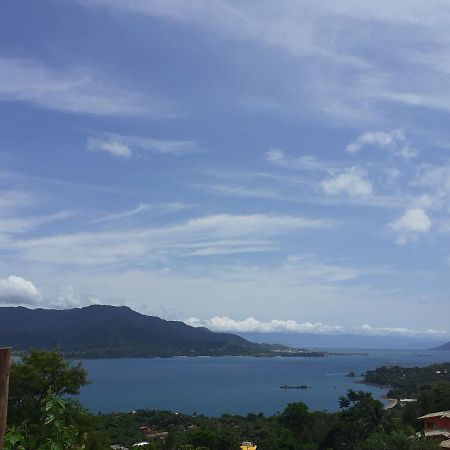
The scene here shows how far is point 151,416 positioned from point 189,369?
100496 millimetres

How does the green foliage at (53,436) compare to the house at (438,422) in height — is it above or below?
above

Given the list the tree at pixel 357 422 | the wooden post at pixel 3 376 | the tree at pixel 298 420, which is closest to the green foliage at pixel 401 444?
the tree at pixel 357 422

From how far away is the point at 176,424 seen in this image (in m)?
47.8

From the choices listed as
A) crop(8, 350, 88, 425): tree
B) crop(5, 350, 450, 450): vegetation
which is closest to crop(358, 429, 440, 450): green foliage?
crop(5, 350, 450, 450): vegetation

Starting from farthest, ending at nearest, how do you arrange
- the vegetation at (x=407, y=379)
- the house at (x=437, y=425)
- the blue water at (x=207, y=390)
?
the vegetation at (x=407, y=379) → the blue water at (x=207, y=390) → the house at (x=437, y=425)

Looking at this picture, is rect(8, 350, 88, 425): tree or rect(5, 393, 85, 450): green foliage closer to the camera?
rect(5, 393, 85, 450): green foliage

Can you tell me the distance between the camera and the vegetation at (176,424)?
6.13 m

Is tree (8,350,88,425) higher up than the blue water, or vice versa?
tree (8,350,88,425)

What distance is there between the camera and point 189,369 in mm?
150000

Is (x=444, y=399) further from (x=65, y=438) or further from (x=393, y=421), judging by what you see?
(x=65, y=438)

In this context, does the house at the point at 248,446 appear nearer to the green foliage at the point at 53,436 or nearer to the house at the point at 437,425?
the house at the point at 437,425

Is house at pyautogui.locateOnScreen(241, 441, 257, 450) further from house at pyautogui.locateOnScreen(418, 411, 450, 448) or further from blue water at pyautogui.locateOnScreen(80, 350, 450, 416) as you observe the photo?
blue water at pyautogui.locateOnScreen(80, 350, 450, 416)

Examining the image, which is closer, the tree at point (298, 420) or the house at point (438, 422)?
the house at point (438, 422)

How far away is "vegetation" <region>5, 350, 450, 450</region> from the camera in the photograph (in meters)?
6.13
